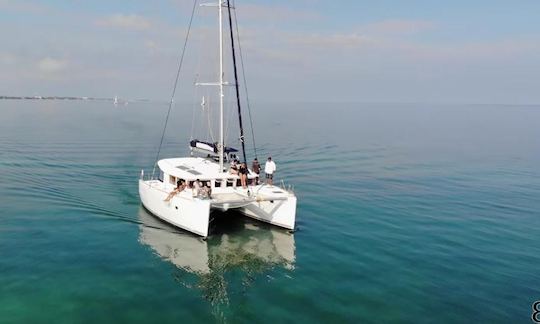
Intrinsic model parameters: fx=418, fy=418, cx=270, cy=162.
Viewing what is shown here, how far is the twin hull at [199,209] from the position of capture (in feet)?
72.2

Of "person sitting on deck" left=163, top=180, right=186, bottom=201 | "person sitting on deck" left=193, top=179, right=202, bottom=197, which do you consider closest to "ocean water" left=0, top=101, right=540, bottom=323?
"person sitting on deck" left=163, top=180, right=186, bottom=201

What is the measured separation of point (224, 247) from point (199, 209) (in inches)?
93.5

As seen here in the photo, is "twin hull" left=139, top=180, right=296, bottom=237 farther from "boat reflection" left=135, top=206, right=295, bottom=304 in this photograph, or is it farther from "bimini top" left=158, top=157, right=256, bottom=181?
"bimini top" left=158, top=157, right=256, bottom=181

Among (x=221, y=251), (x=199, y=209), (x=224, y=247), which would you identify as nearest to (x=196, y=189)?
(x=199, y=209)

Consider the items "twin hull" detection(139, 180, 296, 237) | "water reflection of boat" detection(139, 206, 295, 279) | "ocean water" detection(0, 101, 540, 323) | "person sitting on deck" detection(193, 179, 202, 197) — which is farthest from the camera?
"person sitting on deck" detection(193, 179, 202, 197)

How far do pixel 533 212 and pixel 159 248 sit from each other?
83.0 ft

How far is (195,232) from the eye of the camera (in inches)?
886

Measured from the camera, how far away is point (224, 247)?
21.4m

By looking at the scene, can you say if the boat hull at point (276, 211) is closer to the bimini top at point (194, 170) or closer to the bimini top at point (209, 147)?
the bimini top at point (194, 170)

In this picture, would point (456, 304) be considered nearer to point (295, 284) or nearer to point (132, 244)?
point (295, 284)

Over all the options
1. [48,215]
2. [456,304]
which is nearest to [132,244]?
[48,215]

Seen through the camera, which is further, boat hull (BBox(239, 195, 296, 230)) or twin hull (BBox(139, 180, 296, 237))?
boat hull (BBox(239, 195, 296, 230))

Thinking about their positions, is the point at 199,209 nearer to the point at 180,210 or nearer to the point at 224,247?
the point at 180,210

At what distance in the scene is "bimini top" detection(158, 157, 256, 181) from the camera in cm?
2489
